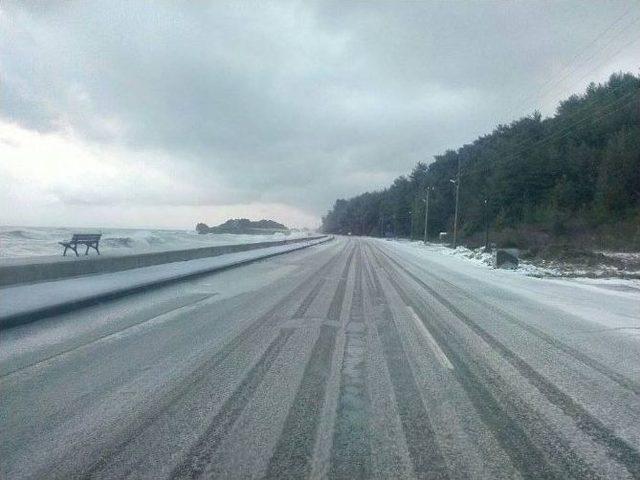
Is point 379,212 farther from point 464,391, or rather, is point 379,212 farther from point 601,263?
point 464,391

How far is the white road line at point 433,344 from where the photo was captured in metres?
6.80

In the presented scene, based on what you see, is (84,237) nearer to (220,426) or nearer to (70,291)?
(70,291)

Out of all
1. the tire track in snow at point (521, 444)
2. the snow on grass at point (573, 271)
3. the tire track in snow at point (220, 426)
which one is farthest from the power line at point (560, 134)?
the tire track in snow at point (220, 426)

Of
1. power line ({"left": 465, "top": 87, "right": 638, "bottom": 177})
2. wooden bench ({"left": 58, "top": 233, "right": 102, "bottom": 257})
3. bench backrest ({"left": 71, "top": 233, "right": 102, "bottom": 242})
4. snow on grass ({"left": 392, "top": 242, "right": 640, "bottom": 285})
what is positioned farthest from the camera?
power line ({"left": 465, "top": 87, "right": 638, "bottom": 177})

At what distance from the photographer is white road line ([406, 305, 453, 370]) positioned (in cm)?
680

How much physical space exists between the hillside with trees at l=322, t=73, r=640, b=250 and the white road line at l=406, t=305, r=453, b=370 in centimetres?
2768

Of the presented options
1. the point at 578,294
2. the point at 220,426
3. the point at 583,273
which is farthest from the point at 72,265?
the point at 583,273

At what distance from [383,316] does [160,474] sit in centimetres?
728

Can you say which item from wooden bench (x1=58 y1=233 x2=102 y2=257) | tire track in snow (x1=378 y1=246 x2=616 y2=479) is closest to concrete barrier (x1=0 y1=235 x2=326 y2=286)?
wooden bench (x1=58 y1=233 x2=102 y2=257)

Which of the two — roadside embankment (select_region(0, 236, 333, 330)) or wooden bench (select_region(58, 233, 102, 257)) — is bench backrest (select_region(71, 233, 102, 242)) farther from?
roadside embankment (select_region(0, 236, 333, 330))

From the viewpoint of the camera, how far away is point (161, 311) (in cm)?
1062

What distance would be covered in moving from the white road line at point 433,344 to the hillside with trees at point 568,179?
2768cm

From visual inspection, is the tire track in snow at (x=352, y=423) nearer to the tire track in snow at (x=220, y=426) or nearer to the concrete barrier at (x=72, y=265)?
the tire track in snow at (x=220, y=426)

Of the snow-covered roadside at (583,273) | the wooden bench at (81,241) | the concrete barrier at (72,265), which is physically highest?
the wooden bench at (81,241)
